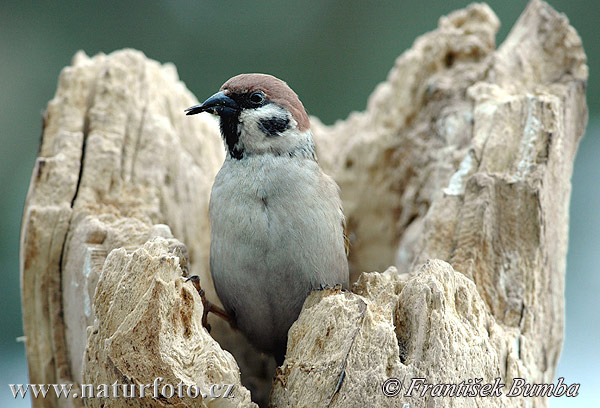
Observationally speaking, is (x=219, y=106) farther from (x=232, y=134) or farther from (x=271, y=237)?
(x=271, y=237)

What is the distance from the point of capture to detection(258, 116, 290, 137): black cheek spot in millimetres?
3586

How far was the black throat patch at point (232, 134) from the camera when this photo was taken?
3596mm

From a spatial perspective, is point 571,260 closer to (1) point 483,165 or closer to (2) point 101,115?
(1) point 483,165

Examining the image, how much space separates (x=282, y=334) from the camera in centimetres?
373

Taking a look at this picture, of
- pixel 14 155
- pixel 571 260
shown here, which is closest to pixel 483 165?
pixel 571 260

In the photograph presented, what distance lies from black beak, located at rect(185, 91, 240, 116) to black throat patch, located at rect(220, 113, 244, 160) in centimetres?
4

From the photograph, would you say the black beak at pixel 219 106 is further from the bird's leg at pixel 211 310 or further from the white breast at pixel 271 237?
the bird's leg at pixel 211 310

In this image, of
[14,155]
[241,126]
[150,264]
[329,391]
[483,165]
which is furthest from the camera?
[14,155]

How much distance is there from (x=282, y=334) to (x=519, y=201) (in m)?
1.51

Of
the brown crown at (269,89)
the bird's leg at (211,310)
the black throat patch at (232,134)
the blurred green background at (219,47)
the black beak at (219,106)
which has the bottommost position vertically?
the bird's leg at (211,310)
